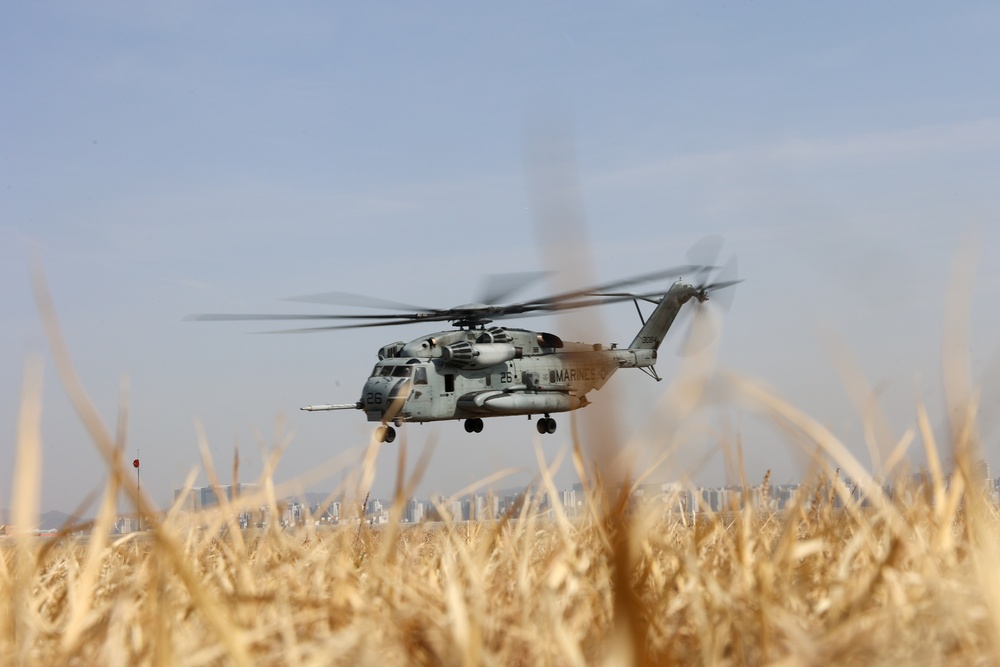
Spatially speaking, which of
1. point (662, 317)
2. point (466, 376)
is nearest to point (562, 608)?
point (466, 376)

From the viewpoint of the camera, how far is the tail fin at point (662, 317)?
2855 centimetres

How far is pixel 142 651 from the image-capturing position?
7.70 feet

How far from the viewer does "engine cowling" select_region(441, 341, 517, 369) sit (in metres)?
22.7

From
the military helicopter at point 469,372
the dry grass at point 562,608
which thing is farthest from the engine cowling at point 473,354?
the dry grass at point 562,608

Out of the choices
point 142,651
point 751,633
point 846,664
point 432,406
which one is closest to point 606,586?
point 751,633

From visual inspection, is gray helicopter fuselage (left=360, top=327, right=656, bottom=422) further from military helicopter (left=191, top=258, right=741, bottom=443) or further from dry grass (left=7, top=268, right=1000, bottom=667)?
dry grass (left=7, top=268, right=1000, bottom=667)

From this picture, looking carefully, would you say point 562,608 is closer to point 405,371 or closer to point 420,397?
point 405,371

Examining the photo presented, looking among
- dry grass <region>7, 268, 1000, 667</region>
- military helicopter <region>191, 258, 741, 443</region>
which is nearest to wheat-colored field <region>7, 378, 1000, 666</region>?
dry grass <region>7, 268, 1000, 667</region>

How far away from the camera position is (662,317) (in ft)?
95.1

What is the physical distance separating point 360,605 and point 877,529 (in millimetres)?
2244

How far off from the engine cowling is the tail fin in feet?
20.6

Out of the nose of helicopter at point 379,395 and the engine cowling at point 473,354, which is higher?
the engine cowling at point 473,354

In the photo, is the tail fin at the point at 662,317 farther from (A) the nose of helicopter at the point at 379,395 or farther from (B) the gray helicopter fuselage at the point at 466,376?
(A) the nose of helicopter at the point at 379,395

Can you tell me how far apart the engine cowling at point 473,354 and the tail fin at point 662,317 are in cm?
628
